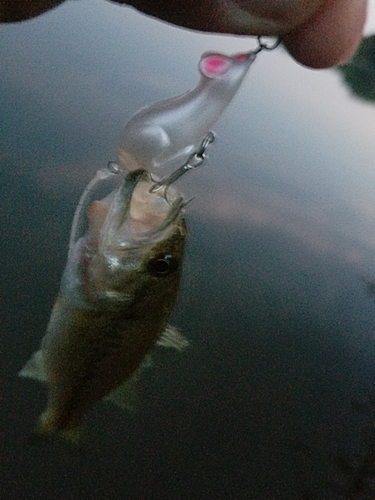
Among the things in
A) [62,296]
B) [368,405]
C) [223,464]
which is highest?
[62,296]

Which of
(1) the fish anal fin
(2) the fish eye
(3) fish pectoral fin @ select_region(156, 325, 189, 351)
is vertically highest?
(2) the fish eye

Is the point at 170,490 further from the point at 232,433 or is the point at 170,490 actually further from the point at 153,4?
the point at 153,4

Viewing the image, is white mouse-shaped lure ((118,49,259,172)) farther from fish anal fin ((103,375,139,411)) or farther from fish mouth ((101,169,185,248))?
fish anal fin ((103,375,139,411))

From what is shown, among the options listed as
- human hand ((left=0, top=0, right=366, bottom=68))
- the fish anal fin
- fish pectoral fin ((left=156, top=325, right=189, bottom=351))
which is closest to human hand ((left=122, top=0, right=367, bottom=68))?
human hand ((left=0, top=0, right=366, bottom=68))

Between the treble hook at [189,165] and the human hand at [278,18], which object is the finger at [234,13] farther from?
the treble hook at [189,165]

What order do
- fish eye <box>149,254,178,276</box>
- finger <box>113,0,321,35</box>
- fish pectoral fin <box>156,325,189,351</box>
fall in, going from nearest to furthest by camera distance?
finger <box>113,0,321,35</box> < fish eye <box>149,254,178,276</box> < fish pectoral fin <box>156,325,189,351</box>

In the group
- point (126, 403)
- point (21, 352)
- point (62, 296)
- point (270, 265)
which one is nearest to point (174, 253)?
point (62, 296)
